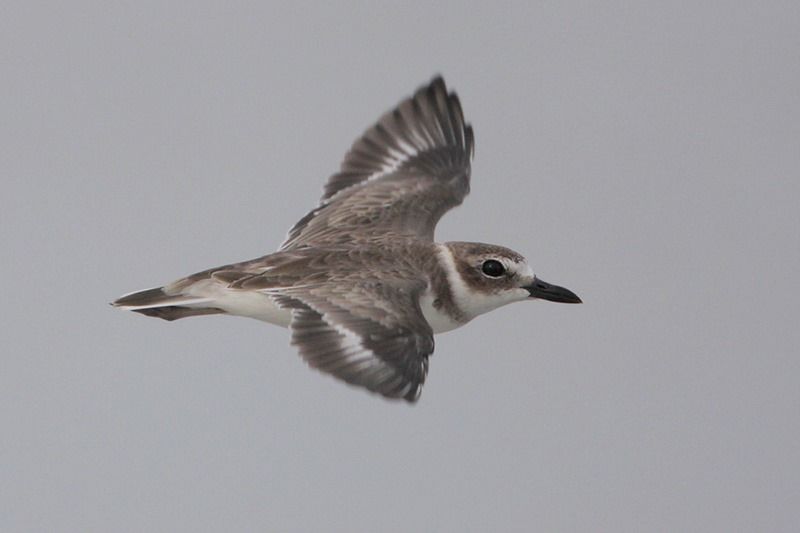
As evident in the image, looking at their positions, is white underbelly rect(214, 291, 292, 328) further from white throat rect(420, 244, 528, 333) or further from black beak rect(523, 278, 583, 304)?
black beak rect(523, 278, 583, 304)

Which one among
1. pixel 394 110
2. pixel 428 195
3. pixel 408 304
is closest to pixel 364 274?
pixel 408 304

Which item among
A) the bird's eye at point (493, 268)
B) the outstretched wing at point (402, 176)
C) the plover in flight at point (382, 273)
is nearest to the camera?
the plover in flight at point (382, 273)

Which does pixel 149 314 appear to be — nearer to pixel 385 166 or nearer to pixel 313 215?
pixel 313 215

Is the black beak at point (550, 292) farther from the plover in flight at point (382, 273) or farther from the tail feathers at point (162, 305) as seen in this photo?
the tail feathers at point (162, 305)

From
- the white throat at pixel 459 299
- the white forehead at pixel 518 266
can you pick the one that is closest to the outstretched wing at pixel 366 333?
the white throat at pixel 459 299

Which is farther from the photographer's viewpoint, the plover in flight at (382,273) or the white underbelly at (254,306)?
the white underbelly at (254,306)

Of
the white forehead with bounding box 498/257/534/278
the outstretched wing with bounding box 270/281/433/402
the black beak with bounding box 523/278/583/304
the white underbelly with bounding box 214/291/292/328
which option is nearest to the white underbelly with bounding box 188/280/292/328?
the white underbelly with bounding box 214/291/292/328

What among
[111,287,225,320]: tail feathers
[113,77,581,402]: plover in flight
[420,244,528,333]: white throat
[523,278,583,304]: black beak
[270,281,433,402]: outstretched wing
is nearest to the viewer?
[270,281,433,402]: outstretched wing
